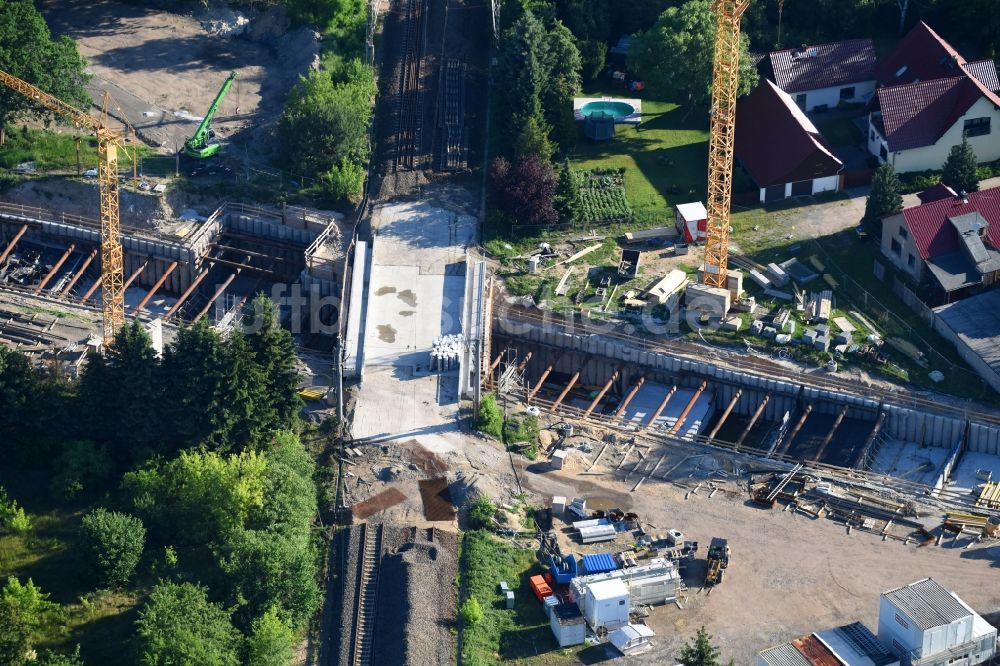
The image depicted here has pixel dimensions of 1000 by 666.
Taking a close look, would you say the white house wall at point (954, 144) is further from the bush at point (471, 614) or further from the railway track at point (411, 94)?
the bush at point (471, 614)

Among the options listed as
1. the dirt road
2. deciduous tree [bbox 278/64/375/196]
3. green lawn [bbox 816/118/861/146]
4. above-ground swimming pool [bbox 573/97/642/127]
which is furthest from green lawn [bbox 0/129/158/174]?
green lawn [bbox 816/118/861/146]

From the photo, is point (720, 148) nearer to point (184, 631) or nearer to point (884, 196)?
point (884, 196)

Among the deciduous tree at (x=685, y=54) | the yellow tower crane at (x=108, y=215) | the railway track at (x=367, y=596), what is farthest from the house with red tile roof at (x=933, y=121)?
the yellow tower crane at (x=108, y=215)

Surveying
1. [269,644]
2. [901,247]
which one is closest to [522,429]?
[269,644]

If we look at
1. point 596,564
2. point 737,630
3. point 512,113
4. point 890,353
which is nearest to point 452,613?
point 596,564

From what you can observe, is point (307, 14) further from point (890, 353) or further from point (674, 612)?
point (674, 612)

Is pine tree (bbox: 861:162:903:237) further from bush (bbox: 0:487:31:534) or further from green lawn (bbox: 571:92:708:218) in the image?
bush (bbox: 0:487:31:534)
